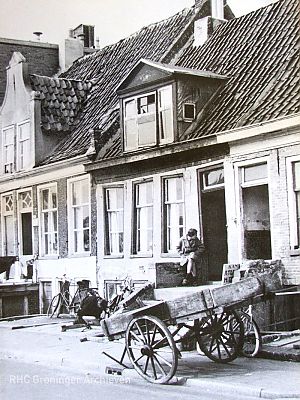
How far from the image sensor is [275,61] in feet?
40.7

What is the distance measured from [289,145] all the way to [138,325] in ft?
13.6

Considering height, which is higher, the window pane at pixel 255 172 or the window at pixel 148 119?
the window at pixel 148 119

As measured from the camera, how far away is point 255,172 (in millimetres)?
11680

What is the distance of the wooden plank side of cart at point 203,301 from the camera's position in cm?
823

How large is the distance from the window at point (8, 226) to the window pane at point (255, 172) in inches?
308

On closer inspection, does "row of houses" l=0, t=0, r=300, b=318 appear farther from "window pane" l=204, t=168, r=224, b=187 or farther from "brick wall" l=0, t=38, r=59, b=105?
"brick wall" l=0, t=38, r=59, b=105

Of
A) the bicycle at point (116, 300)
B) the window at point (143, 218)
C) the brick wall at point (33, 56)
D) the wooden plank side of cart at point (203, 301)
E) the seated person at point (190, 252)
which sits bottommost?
the bicycle at point (116, 300)

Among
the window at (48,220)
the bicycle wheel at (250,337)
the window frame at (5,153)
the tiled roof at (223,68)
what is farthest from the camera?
the window frame at (5,153)

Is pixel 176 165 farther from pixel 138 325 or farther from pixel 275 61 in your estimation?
pixel 138 325

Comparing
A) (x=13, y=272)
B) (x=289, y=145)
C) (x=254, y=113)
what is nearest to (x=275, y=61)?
(x=254, y=113)

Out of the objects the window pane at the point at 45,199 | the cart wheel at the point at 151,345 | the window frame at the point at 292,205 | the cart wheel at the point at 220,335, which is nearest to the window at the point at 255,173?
the window frame at the point at 292,205

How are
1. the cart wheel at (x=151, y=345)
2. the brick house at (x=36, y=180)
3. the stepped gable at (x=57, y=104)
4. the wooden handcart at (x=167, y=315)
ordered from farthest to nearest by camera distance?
the stepped gable at (x=57, y=104) → the brick house at (x=36, y=180) → the wooden handcart at (x=167, y=315) → the cart wheel at (x=151, y=345)

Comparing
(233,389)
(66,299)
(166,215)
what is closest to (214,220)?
(166,215)

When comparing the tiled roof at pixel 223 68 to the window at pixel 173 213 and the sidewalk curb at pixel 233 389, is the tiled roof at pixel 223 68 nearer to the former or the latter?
the window at pixel 173 213
